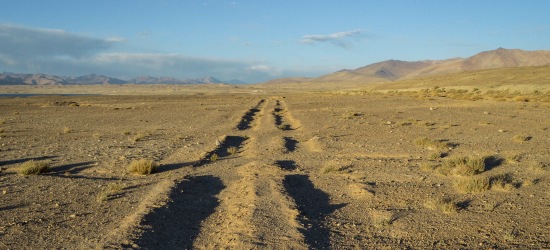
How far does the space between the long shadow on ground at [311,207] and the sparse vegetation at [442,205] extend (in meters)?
1.73

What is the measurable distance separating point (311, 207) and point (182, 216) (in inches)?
98.5

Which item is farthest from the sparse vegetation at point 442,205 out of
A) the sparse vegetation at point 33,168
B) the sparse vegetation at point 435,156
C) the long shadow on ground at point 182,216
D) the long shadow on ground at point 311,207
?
the sparse vegetation at point 33,168

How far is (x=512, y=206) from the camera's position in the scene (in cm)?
885

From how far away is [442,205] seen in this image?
8688 mm

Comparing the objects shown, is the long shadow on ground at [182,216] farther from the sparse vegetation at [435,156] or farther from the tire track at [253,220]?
the sparse vegetation at [435,156]

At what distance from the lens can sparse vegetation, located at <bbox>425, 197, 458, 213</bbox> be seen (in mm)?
8531

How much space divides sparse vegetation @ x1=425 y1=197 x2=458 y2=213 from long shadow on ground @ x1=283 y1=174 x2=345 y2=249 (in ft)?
5.67

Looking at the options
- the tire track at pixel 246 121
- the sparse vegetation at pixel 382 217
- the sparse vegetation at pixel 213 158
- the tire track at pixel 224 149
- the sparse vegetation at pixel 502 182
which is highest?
the sparse vegetation at pixel 502 182

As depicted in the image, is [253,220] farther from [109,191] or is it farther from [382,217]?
[109,191]

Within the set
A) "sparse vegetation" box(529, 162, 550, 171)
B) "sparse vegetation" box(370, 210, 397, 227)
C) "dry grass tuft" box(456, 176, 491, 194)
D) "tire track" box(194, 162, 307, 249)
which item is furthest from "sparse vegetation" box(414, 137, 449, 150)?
"sparse vegetation" box(370, 210, 397, 227)

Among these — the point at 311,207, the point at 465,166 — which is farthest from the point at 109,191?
the point at 465,166

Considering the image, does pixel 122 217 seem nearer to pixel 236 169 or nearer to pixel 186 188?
pixel 186 188

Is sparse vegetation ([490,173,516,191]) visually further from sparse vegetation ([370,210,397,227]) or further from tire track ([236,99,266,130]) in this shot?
tire track ([236,99,266,130])

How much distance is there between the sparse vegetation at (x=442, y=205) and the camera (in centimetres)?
853
